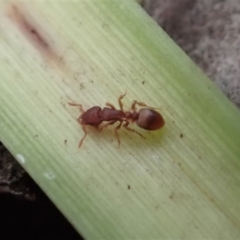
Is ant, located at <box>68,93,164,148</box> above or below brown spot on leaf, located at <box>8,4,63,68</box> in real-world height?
below

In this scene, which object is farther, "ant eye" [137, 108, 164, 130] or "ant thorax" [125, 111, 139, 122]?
"ant thorax" [125, 111, 139, 122]

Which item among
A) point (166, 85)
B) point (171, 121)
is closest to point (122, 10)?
point (166, 85)

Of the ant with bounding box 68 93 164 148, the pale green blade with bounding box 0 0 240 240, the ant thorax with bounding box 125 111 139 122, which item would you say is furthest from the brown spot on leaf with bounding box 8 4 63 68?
the ant thorax with bounding box 125 111 139 122

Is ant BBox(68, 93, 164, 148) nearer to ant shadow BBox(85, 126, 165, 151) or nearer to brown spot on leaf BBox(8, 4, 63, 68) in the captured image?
ant shadow BBox(85, 126, 165, 151)

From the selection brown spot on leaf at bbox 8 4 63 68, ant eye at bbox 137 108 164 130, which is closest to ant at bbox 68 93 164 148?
ant eye at bbox 137 108 164 130

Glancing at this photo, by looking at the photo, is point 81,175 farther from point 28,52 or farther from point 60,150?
point 28,52

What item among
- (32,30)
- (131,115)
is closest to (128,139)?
(131,115)
